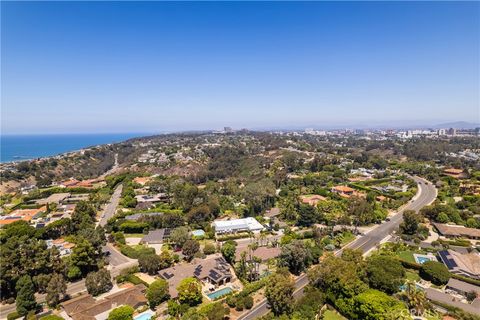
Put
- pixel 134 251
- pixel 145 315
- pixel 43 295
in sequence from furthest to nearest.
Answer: pixel 134 251
pixel 43 295
pixel 145 315

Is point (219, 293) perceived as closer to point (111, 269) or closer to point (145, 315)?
point (145, 315)

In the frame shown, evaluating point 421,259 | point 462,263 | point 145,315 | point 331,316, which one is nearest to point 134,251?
point 145,315

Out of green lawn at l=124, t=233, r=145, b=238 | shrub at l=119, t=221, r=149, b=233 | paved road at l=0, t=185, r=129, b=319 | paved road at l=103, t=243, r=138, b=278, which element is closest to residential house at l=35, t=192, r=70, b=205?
paved road at l=0, t=185, r=129, b=319

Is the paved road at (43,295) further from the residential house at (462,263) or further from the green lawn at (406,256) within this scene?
the residential house at (462,263)

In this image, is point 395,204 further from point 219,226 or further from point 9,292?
point 9,292

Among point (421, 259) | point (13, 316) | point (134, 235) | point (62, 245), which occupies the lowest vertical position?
point (421, 259)

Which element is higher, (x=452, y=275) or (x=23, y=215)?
(x=23, y=215)

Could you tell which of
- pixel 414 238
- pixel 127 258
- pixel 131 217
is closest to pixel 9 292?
pixel 127 258
